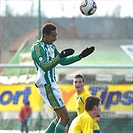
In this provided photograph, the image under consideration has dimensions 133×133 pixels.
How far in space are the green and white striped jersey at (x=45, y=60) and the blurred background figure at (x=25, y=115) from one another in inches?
269

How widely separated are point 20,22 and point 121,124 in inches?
880

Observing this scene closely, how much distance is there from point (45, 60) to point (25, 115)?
24.3ft

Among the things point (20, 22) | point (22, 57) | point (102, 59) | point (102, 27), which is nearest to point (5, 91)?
point (22, 57)

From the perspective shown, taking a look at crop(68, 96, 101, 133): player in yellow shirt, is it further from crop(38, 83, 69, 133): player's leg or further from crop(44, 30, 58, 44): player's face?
crop(44, 30, 58, 44): player's face

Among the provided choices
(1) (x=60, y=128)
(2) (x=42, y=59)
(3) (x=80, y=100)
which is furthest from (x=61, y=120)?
(3) (x=80, y=100)

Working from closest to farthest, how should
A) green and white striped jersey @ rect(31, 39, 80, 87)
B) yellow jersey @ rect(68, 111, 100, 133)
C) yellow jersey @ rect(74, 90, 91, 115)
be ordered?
1. yellow jersey @ rect(68, 111, 100, 133)
2. green and white striped jersey @ rect(31, 39, 80, 87)
3. yellow jersey @ rect(74, 90, 91, 115)

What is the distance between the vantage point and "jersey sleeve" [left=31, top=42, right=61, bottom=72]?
28.5ft

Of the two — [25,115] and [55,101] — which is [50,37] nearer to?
[55,101]

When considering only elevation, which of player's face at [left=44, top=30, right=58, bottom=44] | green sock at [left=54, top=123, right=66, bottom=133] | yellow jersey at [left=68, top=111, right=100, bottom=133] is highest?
player's face at [left=44, top=30, right=58, bottom=44]

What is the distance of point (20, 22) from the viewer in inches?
1496

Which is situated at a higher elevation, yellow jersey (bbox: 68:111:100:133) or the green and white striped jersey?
the green and white striped jersey

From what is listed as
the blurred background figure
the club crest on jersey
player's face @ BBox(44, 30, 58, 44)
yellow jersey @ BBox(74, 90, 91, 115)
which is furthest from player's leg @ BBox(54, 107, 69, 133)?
the blurred background figure

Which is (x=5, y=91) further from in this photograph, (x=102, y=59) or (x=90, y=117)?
(x=102, y=59)

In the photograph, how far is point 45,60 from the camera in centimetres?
888
